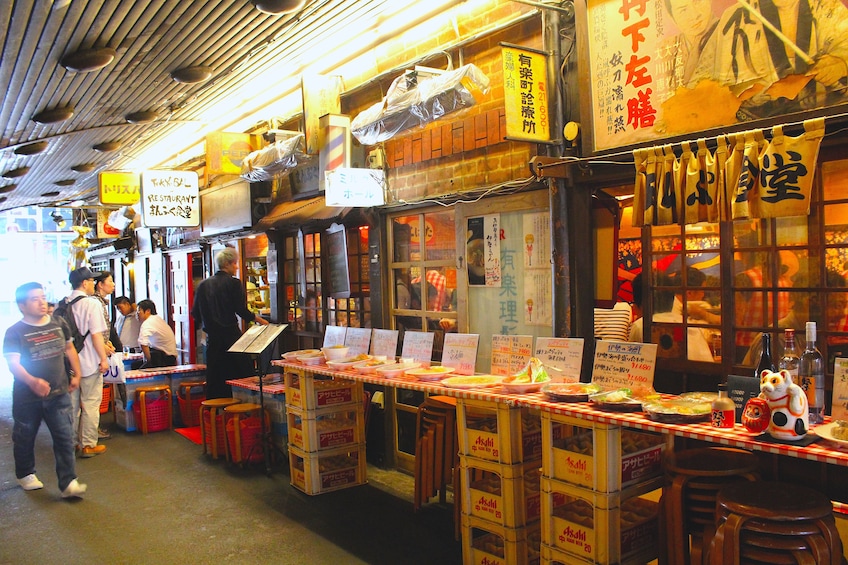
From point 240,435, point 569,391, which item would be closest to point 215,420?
point 240,435

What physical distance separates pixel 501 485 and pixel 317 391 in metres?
2.97

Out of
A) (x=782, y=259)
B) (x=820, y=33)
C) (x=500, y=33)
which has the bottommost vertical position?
Answer: (x=782, y=259)

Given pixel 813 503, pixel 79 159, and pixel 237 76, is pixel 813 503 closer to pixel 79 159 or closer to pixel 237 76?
pixel 237 76

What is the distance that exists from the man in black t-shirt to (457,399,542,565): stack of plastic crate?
16.1 feet

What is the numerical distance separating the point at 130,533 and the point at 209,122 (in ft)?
27.7

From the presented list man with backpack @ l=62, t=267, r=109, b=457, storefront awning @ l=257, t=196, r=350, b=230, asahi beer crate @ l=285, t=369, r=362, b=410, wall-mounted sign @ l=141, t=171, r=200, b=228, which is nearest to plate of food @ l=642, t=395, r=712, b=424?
asahi beer crate @ l=285, t=369, r=362, b=410

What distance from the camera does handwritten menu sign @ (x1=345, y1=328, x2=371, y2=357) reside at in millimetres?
7602

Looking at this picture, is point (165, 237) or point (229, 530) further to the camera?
point (165, 237)

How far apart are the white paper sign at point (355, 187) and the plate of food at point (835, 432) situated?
5650 millimetres

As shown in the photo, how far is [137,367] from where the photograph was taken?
12.7 meters

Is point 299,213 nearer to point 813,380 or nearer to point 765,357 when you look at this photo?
point 765,357

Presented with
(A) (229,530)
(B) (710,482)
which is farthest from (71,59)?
(B) (710,482)

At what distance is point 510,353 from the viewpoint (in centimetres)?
587

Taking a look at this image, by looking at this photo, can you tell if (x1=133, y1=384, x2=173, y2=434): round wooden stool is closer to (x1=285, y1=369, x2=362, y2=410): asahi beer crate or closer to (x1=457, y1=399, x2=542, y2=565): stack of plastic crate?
(x1=285, y1=369, x2=362, y2=410): asahi beer crate
